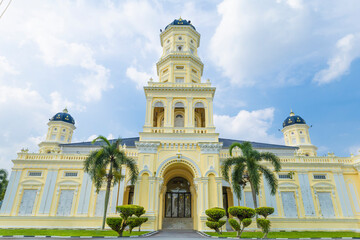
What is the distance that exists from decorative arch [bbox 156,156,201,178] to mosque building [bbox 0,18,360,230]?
0.10 m

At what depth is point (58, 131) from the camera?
148ft

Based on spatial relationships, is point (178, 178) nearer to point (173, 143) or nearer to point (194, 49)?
point (173, 143)

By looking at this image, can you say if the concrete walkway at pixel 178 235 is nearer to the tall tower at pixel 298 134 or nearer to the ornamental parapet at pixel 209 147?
the ornamental parapet at pixel 209 147

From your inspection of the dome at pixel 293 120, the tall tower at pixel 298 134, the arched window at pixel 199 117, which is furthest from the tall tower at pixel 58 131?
the dome at pixel 293 120

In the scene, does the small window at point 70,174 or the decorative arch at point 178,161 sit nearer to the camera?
the decorative arch at point 178,161

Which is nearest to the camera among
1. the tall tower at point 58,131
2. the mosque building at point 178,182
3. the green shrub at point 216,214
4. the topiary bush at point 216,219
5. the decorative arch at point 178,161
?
the topiary bush at point 216,219

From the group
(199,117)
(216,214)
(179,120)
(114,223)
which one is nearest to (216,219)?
(216,214)

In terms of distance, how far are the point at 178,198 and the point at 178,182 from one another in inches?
78.0

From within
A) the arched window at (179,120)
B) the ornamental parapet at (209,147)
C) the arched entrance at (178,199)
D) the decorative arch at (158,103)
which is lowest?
the arched entrance at (178,199)

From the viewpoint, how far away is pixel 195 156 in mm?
23000

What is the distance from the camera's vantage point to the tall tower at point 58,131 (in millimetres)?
43728

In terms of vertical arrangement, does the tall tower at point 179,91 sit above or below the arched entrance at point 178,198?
above

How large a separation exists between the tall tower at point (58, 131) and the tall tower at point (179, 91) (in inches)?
1033

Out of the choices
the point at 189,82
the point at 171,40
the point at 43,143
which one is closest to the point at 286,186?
the point at 189,82
